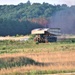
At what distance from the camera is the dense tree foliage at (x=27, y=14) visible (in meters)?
104

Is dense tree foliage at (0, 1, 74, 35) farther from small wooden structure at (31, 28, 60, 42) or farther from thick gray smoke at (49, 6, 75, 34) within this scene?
small wooden structure at (31, 28, 60, 42)

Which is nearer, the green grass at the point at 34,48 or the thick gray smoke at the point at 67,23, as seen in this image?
the green grass at the point at 34,48

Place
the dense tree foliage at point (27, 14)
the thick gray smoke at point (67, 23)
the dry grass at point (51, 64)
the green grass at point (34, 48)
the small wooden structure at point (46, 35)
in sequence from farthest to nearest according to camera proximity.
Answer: the dense tree foliage at point (27, 14), the thick gray smoke at point (67, 23), the small wooden structure at point (46, 35), the green grass at point (34, 48), the dry grass at point (51, 64)

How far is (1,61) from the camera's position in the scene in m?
23.0

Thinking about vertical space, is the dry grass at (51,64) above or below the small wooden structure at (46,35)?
above

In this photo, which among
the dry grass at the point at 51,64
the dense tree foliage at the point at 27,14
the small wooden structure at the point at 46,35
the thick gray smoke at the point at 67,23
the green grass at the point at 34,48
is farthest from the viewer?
the dense tree foliage at the point at 27,14

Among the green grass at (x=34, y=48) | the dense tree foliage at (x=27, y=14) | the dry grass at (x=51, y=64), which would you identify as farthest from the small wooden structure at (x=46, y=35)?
the dense tree foliage at (x=27, y=14)

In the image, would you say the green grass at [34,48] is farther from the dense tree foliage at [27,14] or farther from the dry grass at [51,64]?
the dense tree foliage at [27,14]

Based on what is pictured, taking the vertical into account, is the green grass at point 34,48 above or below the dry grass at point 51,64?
below

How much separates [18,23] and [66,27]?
Result: 51.7 ft

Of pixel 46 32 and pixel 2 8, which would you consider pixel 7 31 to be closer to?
pixel 46 32

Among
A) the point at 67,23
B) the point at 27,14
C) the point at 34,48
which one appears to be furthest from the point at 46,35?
the point at 27,14

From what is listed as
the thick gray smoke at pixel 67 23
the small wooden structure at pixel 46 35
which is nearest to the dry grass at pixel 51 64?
the small wooden structure at pixel 46 35

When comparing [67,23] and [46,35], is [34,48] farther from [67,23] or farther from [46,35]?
[67,23]
